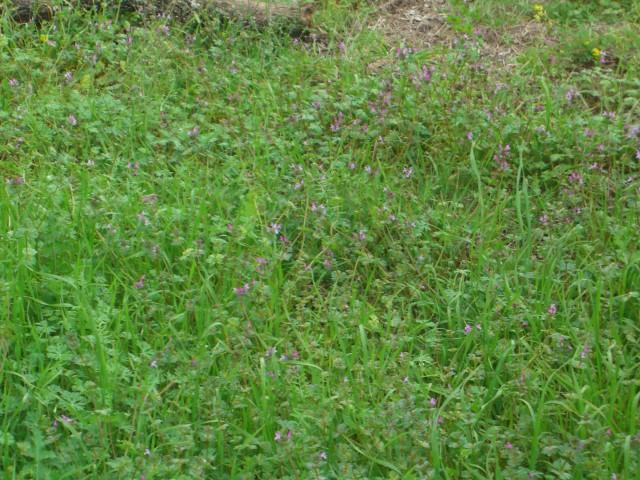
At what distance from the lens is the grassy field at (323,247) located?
293 centimetres

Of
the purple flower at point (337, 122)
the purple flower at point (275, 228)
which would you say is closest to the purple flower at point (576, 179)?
the purple flower at point (337, 122)

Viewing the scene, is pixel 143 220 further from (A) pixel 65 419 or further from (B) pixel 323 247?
(A) pixel 65 419

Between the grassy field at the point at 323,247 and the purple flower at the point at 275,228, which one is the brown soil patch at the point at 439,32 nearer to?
the grassy field at the point at 323,247

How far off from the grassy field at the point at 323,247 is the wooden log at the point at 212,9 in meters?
0.11

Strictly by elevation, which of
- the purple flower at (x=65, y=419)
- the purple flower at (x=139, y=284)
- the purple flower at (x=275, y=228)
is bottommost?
the purple flower at (x=65, y=419)

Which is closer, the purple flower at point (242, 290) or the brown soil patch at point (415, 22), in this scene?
the purple flower at point (242, 290)

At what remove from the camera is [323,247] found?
3863 millimetres

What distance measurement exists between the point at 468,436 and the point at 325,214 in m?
1.28

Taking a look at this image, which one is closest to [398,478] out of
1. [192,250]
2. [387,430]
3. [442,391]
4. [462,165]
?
[387,430]

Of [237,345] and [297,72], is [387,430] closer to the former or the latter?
[237,345]

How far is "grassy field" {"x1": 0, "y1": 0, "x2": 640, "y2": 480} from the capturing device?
2928mm

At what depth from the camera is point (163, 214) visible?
3826mm

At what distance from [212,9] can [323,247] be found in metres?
2.31

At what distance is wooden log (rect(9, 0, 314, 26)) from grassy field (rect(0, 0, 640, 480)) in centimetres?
11
